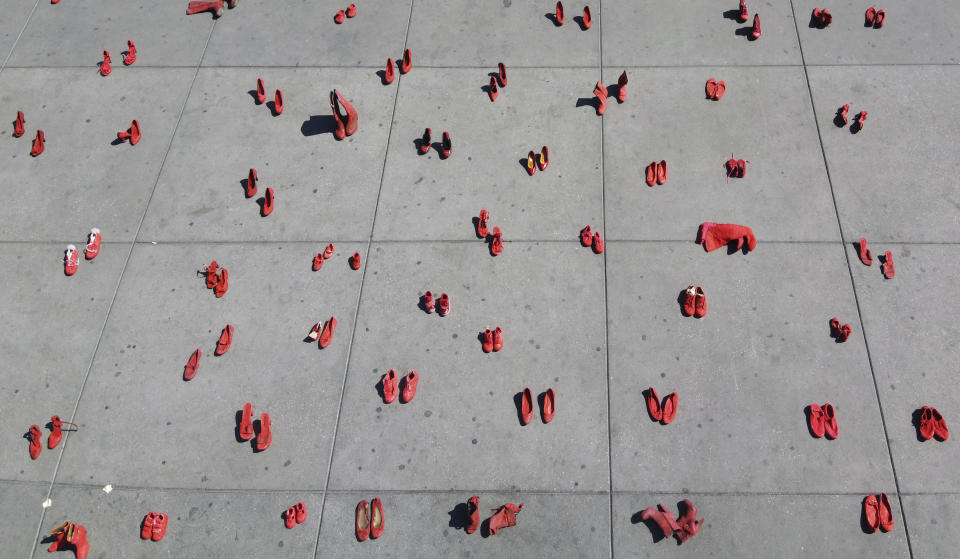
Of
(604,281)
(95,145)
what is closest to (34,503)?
(95,145)

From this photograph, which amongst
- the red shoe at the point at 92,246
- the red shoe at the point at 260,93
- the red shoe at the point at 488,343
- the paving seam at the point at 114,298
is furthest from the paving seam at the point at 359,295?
the red shoe at the point at 92,246

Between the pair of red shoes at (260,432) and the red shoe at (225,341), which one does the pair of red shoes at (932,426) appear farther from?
the red shoe at (225,341)

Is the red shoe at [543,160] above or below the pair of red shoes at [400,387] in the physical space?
above

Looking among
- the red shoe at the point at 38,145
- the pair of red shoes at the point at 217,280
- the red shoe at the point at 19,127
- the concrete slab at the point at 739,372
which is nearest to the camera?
the concrete slab at the point at 739,372

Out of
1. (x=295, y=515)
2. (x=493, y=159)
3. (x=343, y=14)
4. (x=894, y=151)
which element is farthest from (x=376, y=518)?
(x=894, y=151)

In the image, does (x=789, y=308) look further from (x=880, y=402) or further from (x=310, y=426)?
(x=310, y=426)

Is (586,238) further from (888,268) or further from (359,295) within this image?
(888,268)
